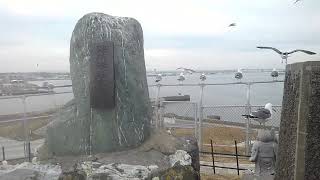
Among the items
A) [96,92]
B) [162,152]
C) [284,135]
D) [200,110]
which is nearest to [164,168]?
[162,152]

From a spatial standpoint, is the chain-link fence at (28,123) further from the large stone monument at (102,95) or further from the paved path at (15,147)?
the large stone monument at (102,95)

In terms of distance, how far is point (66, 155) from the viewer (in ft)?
21.1

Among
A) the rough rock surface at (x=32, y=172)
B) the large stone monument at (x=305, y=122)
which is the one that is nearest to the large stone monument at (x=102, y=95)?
the rough rock surface at (x=32, y=172)

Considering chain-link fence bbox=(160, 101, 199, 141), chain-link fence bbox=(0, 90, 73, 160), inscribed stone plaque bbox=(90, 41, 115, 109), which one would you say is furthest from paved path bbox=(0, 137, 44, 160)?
inscribed stone plaque bbox=(90, 41, 115, 109)

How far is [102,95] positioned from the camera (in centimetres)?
618

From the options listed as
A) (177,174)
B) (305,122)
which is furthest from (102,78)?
(305,122)

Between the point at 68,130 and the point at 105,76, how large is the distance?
102 centimetres

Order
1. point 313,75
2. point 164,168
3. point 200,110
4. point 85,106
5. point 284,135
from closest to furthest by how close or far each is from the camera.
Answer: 1. point 313,75
2. point 284,135
3. point 164,168
4. point 85,106
5. point 200,110

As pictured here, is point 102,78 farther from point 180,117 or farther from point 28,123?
point 180,117

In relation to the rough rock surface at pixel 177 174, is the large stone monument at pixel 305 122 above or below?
above

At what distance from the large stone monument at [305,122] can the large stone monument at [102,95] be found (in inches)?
130

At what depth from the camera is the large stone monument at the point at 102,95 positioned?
6219mm

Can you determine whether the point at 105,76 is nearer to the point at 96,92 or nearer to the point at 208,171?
the point at 96,92

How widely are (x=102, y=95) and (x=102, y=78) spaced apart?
244 mm
